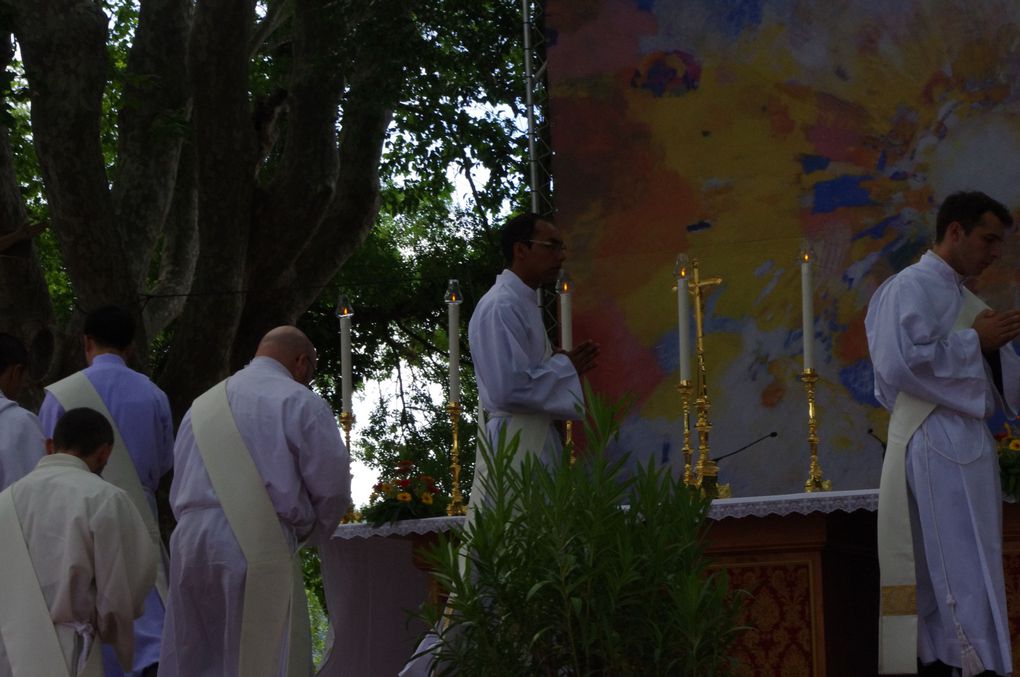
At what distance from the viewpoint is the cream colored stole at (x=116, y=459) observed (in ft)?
22.9

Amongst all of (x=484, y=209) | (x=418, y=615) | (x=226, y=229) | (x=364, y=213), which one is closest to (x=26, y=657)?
(x=418, y=615)

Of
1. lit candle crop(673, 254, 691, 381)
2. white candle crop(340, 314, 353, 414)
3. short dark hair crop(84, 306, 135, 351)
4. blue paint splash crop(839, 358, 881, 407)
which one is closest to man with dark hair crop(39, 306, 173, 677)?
short dark hair crop(84, 306, 135, 351)

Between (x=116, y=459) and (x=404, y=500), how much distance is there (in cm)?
122

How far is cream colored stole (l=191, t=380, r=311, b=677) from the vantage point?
5789 mm

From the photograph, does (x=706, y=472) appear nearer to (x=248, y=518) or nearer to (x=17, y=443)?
(x=248, y=518)

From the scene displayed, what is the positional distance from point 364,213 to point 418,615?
9.56 metres

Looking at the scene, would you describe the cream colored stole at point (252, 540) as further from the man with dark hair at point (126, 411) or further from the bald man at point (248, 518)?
the man with dark hair at point (126, 411)

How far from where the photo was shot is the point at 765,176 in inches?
414

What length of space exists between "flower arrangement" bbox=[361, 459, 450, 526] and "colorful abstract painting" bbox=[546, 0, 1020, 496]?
343cm

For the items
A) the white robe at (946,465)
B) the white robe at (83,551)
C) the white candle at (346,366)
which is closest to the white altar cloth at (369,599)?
the white candle at (346,366)

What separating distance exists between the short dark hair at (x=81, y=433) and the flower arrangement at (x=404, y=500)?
1.54 m

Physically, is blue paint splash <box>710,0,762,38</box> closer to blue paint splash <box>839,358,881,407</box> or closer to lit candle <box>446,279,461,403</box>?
blue paint splash <box>839,358,881,407</box>

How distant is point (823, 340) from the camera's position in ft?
33.4

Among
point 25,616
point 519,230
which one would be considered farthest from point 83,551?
point 519,230
